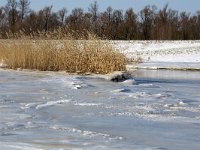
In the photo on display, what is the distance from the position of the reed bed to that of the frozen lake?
5426 mm

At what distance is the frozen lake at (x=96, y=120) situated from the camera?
4484 millimetres

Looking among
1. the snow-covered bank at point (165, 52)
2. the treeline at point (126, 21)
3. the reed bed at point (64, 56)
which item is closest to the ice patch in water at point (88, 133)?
the reed bed at point (64, 56)

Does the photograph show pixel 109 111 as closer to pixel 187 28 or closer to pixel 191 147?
pixel 191 147

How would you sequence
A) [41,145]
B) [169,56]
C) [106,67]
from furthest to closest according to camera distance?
[169,56], [106,67], [41,145]

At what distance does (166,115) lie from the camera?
645cm

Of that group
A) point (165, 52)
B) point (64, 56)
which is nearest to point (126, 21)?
point (165, 52)

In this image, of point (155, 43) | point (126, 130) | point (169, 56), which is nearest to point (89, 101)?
point (126, 130)

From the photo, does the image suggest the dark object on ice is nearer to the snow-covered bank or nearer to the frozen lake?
the frozen lake

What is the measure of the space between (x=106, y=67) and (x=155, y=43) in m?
38.8

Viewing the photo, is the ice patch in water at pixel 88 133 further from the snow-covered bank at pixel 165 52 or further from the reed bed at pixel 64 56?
the snow-covered bank at pixel 165 52

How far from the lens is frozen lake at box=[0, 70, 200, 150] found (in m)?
Answer: 4.48

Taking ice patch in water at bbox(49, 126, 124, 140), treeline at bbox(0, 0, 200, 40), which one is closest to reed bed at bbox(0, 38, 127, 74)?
ice patch in water at bbox(49, 126, 124, 140)

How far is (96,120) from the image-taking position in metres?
5.93

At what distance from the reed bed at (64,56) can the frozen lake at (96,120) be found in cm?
543
